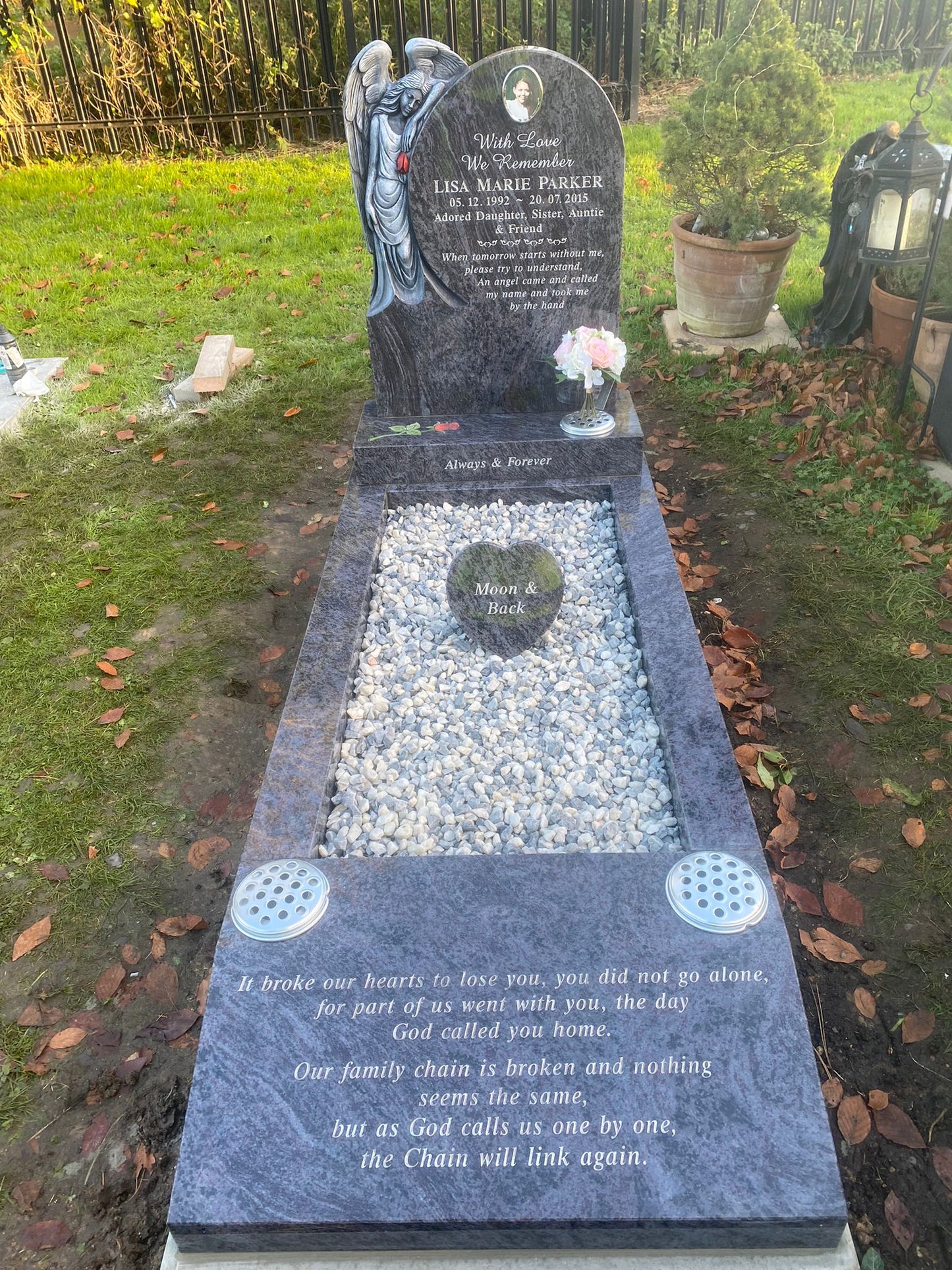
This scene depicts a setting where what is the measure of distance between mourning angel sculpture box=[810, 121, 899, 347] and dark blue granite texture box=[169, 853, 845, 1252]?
18.4 ft

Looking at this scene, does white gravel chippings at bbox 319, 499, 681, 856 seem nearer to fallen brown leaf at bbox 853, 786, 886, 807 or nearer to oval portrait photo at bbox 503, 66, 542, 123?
fallen brown leaf at bbox 853, 786, 886, 807

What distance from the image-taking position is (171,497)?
5855 mm

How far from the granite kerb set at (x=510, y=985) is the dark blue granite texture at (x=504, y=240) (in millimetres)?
80

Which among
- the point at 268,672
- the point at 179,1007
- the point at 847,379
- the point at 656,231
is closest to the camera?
the point at 179,1007

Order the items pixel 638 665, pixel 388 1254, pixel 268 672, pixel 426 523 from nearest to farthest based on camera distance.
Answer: pixel 388 1254 < pixel 638 665 < pixel 268 672 < pixel 426 523

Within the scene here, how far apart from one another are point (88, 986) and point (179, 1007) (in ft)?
1.16

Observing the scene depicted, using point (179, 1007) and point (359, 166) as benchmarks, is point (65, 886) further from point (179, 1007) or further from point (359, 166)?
point (359, 166)

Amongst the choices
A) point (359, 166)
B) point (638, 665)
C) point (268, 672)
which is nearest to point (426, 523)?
point (268, 672)

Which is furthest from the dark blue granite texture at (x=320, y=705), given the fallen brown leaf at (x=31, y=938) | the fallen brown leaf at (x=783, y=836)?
the fallen brown leaf at (x=783, y=836)

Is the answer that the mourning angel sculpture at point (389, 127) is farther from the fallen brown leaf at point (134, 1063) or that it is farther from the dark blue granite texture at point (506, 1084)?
the fallen brown leaf at point (134, 1063)

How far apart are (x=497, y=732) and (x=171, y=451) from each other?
4016 millimetres

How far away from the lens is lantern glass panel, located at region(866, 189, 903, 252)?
16.9 feet

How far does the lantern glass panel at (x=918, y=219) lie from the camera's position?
5.08 metres

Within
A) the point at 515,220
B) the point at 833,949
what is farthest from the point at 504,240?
the point at 833,949
